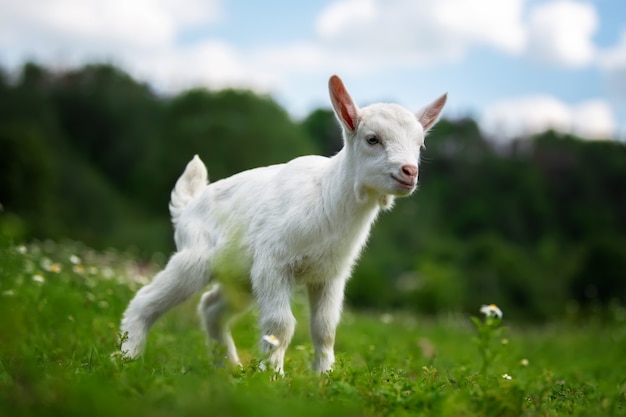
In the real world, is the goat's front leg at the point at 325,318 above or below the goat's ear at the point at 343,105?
below

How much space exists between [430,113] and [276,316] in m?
1.87

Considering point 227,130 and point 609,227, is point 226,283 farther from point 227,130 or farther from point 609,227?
point 609,227

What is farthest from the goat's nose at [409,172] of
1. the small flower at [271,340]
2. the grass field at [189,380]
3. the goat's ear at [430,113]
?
the small flower at [271,340]

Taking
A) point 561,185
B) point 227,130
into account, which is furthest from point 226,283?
point 561,185

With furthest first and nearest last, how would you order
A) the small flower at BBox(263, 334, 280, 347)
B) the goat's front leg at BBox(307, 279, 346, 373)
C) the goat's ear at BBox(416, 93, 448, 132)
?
the goat's ear at BBox(416, 93, 448, 132), the goat's front leg at BBox(307, 279, 346, 373), the small flower at BBox(263, 334, 280, 347)

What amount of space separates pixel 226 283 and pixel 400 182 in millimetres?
1484

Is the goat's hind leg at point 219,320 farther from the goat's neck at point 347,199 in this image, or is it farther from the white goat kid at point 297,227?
the goat's neck at point 347,199

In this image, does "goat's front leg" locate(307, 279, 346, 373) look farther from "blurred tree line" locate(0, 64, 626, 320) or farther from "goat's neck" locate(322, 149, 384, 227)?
"blurred tree line" locate(0, 64, 626, 320)

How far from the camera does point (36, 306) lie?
18.6 ft

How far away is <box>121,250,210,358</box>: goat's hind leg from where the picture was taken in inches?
195

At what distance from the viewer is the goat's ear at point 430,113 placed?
4824 millimetres

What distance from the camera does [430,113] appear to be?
4.86 m

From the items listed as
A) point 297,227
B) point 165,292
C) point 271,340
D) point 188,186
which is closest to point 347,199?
point 297,227

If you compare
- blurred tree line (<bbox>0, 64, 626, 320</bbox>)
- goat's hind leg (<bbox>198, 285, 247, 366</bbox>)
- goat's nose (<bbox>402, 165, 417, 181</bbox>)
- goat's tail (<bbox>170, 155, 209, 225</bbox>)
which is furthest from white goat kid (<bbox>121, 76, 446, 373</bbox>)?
Answer: blurred tree line (<bbox>0, 64, 626, 320</bbox>)
